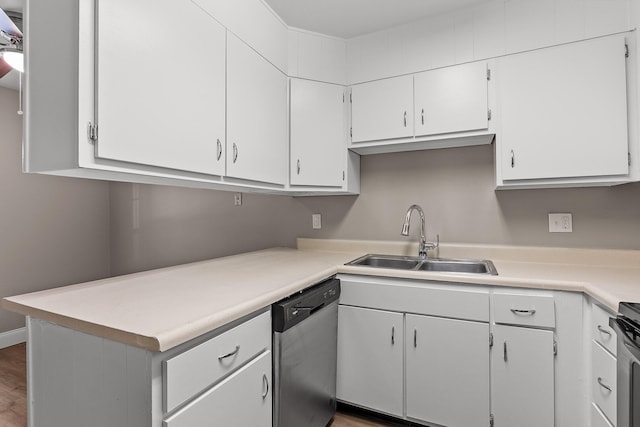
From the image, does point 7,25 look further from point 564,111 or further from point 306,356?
point 564,111

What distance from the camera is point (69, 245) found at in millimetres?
3453

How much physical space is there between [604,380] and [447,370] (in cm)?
61

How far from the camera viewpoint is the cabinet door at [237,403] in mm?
911

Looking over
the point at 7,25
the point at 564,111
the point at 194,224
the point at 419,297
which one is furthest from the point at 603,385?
the point at 7,25

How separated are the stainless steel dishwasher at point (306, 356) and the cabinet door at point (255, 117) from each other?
2.49 feet

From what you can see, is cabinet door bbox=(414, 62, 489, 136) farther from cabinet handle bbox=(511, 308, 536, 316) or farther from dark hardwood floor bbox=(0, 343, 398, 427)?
dark hardwood floor bbox=(0, 343, 398, 427)

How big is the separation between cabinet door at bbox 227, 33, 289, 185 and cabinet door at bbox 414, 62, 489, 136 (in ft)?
2.90

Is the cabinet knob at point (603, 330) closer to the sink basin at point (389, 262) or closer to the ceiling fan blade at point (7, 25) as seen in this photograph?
the sink basin at point (389, 262)

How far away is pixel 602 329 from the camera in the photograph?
127cm

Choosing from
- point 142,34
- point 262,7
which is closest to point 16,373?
point 142,34

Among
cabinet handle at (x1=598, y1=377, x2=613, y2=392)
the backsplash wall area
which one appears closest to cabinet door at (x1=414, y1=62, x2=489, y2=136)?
the backsplash wall area

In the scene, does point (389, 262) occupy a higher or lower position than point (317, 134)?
lower

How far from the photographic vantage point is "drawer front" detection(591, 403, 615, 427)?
1.24m

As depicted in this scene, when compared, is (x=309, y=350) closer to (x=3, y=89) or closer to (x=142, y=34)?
(x=142, y=34)
